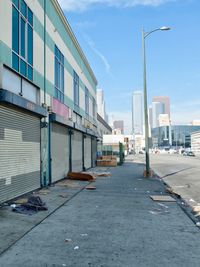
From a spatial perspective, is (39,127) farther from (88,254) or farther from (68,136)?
(88,254)

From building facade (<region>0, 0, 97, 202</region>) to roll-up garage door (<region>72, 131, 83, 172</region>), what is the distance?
0.28m

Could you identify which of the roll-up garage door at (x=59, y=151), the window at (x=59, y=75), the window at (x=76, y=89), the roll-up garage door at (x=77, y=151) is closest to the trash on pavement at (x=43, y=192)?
the roll-up garage door at (x=59, y=151)

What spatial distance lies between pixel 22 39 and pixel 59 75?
23.7 ft

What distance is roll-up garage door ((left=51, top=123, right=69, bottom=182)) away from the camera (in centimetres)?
1862

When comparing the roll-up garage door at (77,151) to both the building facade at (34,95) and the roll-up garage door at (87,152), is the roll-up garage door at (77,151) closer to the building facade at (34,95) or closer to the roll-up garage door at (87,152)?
the building facade at (34,95)

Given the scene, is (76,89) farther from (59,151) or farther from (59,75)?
(59,151)

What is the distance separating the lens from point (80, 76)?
97.0 ft

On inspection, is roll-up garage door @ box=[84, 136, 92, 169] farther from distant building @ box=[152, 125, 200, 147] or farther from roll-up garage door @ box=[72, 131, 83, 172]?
distant building @ box=[152, 125, 200, 147]

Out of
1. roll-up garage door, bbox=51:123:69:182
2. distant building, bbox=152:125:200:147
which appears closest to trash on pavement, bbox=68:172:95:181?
roll-up garage door, bbox=51:123:69:182

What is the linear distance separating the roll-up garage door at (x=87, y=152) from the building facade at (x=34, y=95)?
18.7ft

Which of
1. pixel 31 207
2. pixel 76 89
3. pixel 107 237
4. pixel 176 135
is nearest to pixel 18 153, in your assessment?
pixel 31 207

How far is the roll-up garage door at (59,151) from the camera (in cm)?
1862

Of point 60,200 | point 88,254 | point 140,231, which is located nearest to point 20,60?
point 60,200

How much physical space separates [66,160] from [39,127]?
22.0ft
